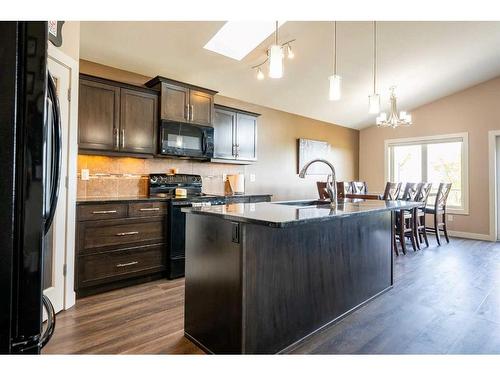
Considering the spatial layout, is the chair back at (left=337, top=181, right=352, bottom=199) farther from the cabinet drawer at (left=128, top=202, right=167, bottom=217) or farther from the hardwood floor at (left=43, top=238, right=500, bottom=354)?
the cabinet drawer at (left=128, top=202, right=167, bottom=217)

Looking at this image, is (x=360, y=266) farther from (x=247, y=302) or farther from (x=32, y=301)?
(x=32, y=301)

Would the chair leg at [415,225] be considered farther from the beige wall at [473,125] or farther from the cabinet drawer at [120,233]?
the cabinet drawer at [120,233]

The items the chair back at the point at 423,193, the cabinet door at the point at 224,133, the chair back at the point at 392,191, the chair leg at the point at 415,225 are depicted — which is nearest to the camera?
the cabinet door at the point at 224,133

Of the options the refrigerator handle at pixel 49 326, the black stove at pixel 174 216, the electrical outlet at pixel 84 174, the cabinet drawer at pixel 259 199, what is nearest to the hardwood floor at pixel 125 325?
→ the black stove at pixel 174 216

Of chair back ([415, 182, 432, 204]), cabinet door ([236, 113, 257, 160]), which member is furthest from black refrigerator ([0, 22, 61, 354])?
chair back ([415, 182, 432, 204])

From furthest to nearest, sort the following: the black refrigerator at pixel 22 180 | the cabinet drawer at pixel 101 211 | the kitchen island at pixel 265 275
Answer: the cabinet drawer at pixel 101 211 < the kitchen island at pixel 265 275 < the black refrigerator at pixel 22 180

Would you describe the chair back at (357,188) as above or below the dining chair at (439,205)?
above

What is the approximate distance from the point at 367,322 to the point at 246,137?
3.05 meters

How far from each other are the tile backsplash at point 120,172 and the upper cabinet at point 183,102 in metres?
0.64

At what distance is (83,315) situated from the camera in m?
2.39

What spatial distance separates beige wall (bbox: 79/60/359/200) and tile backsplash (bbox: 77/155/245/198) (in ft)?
0.05

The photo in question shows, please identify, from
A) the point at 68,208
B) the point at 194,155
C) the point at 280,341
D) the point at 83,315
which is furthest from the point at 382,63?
the point at 83,315

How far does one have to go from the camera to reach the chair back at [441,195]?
484 cm

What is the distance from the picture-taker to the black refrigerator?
0.85 metres
